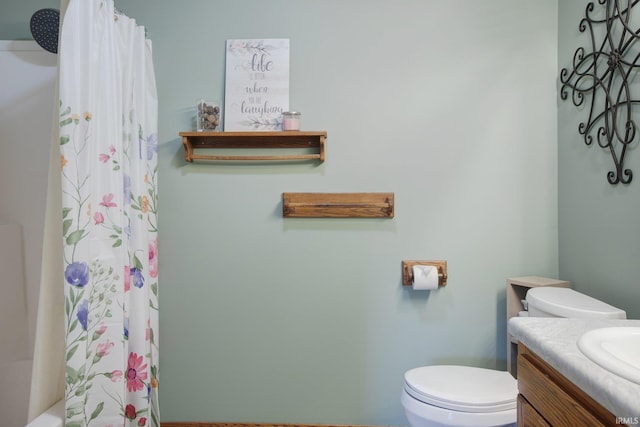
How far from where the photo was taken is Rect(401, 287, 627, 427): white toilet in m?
1.20

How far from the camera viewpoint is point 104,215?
1.18 m

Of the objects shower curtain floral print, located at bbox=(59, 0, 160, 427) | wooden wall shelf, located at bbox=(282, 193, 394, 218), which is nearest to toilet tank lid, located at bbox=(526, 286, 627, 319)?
wooden wall shelf, located at bbox=(282, 193, 394, 218)

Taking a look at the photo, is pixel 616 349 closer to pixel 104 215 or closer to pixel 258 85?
pixel 104 215

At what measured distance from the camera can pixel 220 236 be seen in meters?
1.70

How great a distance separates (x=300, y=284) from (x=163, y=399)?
0.92 meters

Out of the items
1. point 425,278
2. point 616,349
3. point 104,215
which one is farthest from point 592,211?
point 104,215

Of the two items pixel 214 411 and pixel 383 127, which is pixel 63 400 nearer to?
pixel 214 411

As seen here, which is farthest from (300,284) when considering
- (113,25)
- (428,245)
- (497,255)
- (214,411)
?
(113,25)

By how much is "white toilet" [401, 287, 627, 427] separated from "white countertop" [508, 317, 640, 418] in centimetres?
32

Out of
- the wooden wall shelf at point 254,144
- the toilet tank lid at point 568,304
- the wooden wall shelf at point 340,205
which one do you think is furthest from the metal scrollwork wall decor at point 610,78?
the wooden wall shelf at point 254,144

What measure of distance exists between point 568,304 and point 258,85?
1.63 meters

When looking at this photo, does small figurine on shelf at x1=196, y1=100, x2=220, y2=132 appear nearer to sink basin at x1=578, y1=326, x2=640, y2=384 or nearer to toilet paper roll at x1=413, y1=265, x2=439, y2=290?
toilet paper roll at x1=413, y1=265, x2=439, y2=290

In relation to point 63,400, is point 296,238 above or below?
above

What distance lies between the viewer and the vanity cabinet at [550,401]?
635 mm
